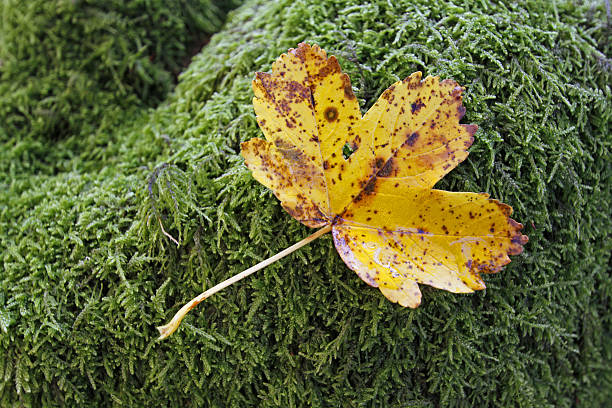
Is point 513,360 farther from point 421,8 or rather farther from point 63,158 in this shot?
point 63,158

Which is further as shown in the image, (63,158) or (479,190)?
(63,158)

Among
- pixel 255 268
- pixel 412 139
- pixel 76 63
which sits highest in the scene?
pixel 76 63

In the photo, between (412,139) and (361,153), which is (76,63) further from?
(412,139)

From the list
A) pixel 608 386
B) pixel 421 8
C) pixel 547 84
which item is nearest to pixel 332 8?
pixel 421 8

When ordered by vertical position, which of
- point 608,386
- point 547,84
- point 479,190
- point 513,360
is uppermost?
point 547,84

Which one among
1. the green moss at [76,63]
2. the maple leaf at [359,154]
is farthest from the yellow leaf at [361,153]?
the green moss at [76,63]

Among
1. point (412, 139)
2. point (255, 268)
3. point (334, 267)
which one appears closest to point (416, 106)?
point (412, 139)
